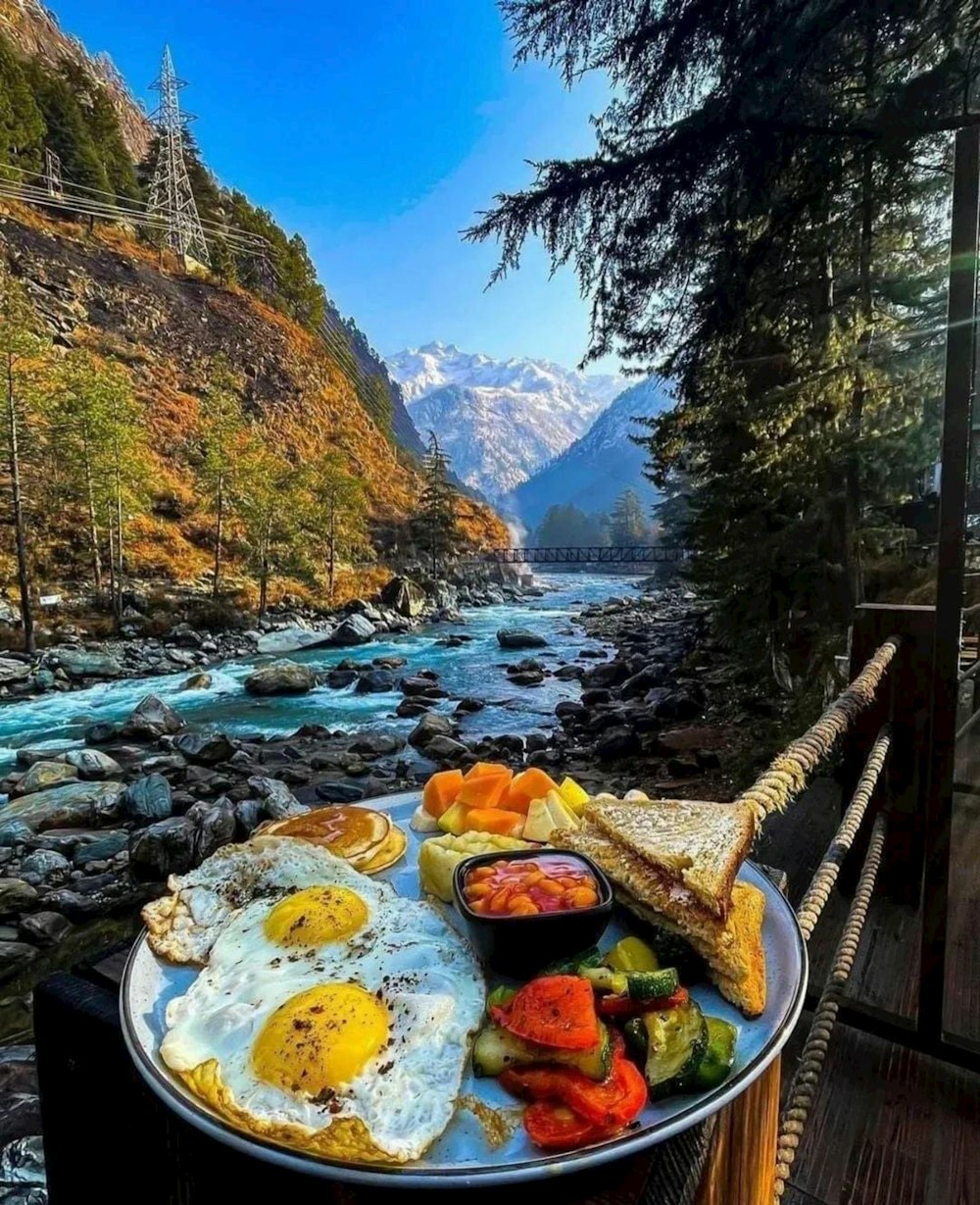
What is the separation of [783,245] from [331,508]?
30.7 metres

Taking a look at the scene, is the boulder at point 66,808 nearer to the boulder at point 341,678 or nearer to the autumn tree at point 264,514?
the boulder at point 341,678

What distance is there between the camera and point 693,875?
925 millimetres

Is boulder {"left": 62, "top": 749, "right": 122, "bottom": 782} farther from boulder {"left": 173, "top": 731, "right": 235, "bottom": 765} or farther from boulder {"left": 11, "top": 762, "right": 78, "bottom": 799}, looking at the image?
boulder {"left": 173, "top": 731, "right": 235, "bottom": 765}

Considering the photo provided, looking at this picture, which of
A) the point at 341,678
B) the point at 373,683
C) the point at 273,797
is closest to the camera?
the point at 273,797

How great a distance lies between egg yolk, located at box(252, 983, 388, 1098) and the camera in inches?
29.6

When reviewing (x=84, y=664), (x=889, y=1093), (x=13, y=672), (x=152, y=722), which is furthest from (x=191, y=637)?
(x=889, y=1093)

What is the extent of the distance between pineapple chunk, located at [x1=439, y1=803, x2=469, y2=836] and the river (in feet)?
34.1

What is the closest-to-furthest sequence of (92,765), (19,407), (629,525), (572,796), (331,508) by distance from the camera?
(572,796) < (92,765) < (19,407) < (331,508) < (629,525)

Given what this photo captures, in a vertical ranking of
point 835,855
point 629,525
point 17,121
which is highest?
point 17,121

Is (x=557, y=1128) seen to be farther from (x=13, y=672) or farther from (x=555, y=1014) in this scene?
(x=13, y=672)

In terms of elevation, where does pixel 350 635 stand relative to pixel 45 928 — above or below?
above

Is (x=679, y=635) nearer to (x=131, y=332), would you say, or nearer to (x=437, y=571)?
(x=437, y=571)

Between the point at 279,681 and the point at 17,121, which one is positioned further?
the point at 17,121

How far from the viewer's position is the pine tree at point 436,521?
40.8m
